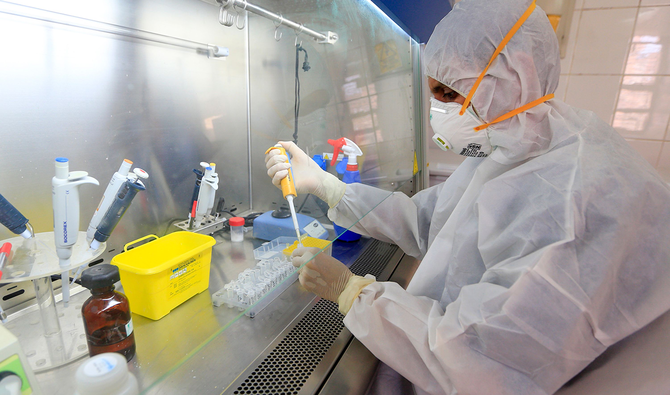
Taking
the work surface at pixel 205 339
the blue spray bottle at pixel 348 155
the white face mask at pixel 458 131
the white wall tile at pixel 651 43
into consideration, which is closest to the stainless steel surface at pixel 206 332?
the work surface at pixel 205 339

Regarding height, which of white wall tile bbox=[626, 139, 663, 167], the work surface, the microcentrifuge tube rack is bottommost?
the work surface

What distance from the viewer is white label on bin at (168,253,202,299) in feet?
2.38

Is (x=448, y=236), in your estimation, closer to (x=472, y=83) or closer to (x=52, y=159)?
(x=472, y=83)

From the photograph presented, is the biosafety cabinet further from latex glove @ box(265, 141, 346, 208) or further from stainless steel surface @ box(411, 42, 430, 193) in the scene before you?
stainless steel surface @ box(411, 42, 430, 193)

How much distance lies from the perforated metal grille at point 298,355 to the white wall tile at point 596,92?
2002mm

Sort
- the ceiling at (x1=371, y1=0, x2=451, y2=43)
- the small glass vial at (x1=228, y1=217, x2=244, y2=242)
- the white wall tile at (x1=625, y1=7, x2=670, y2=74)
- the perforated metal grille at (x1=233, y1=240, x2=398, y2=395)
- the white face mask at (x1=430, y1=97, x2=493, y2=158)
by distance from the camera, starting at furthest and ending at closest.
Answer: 1. the white wall tile at (x1=625, y1=7, x2=670, y2=74)
2. the ceiling at (x1=371, y1=0, x2=451, y2=43)
3. the small glass vial at (x1=228, y1=217, x2=244, y2=242)
4. the white face mask at (x1=430, y1=97, x2=493, y2=158)
5. the perforated metal grille at (x1=233, y1=240, x2=398, y2=395)

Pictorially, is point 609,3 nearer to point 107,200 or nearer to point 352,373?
point 352,373

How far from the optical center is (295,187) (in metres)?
0.99

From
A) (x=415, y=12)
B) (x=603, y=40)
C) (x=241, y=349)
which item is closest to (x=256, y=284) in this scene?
(x=241, y=349)

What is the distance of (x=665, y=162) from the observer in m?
1.89

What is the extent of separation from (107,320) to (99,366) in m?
0.25

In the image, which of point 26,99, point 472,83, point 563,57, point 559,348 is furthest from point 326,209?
point 563,57

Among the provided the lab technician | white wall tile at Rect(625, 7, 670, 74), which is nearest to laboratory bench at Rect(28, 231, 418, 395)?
the lab technician

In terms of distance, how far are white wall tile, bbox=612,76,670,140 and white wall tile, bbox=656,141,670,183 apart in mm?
65
